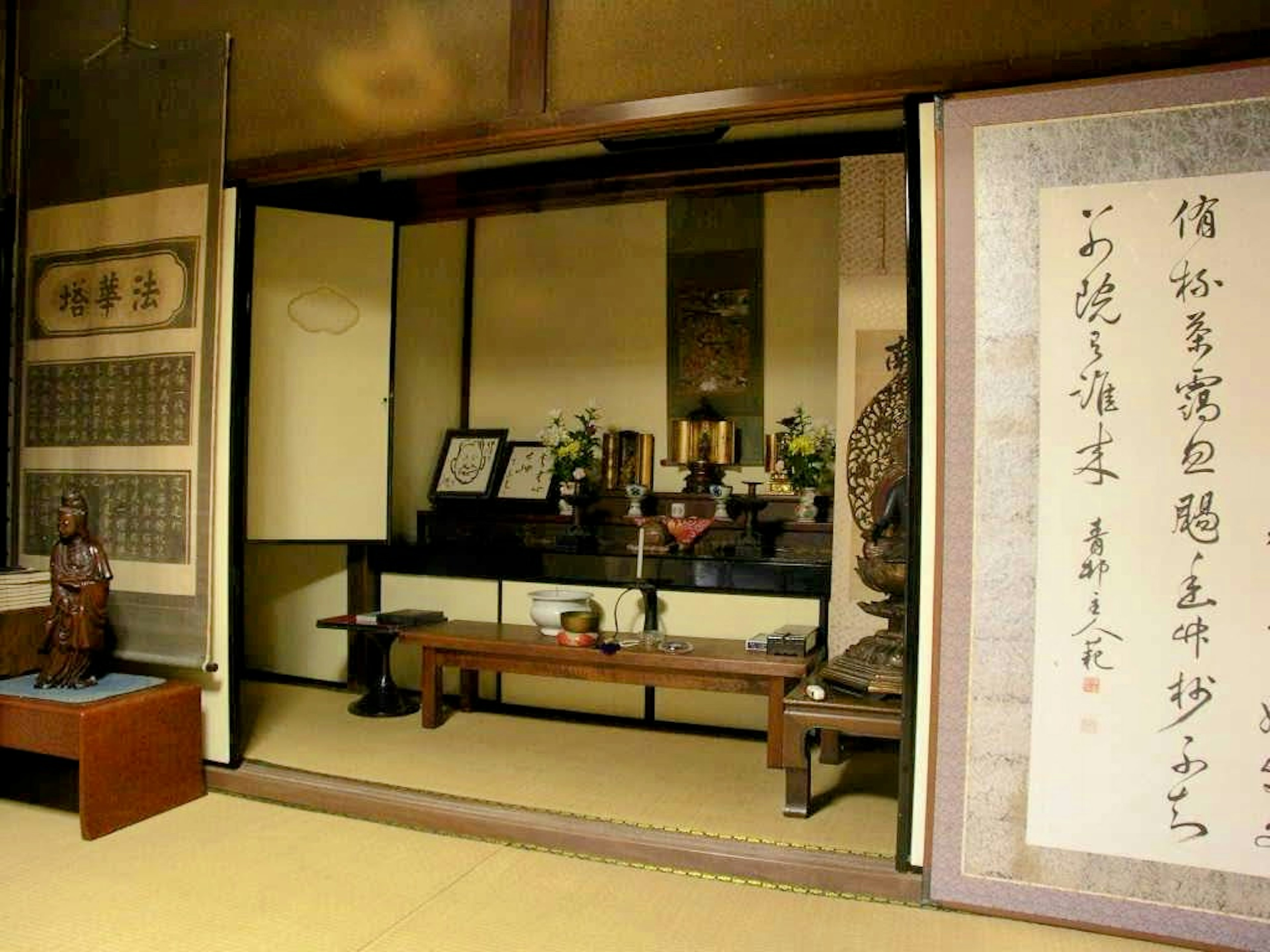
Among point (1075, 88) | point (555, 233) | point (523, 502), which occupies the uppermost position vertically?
point (555, 233)

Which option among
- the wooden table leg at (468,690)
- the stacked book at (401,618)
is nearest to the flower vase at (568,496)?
the stacked book at (401,618)

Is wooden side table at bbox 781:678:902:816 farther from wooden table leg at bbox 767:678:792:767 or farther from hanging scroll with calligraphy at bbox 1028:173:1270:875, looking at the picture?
hanging scroll with calligraphy at bbox 1028:173:1270:875

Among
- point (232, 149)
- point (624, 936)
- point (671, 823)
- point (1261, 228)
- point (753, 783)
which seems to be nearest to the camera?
point (1261, 228)

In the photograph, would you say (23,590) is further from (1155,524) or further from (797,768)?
(1155,524)

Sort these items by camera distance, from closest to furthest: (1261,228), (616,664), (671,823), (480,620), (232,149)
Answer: (1261,228) < (671,823) < (232,149) < (616,664) < (480,620)

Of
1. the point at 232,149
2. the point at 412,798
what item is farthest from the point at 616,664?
the point at 232,149

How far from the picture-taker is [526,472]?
16.8ft

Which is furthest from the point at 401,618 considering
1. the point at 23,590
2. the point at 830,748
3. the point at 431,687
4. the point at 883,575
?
the point at 883,575

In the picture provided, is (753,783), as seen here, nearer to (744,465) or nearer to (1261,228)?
(744,465)

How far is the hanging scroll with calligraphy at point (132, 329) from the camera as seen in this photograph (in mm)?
3197

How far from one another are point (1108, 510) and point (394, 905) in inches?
79.4

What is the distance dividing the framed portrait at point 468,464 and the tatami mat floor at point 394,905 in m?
2.46

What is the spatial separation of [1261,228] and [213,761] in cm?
349

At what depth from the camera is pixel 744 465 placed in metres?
4.77
